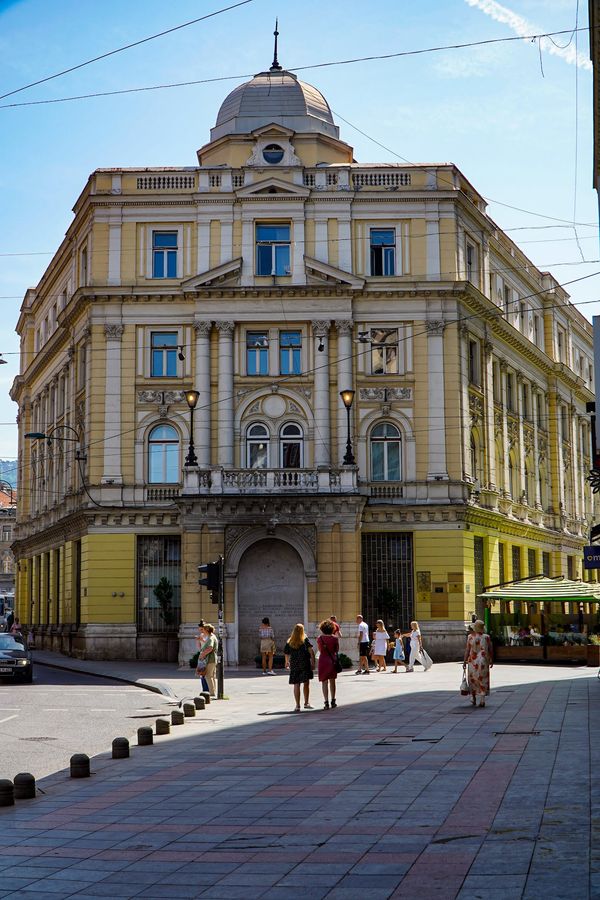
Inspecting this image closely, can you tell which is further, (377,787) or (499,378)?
(499,378)

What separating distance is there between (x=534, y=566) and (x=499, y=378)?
10.3 meters

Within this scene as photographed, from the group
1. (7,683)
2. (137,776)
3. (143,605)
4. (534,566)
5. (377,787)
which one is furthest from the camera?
(534,566)

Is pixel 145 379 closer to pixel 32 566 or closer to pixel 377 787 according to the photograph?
pixel 32 566

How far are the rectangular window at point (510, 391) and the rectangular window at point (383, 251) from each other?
11143 mm

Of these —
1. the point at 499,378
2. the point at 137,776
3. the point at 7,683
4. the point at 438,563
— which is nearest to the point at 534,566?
the point at 499,378

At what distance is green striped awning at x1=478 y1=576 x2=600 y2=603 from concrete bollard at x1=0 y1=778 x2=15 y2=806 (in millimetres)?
28660

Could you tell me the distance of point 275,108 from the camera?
154ft

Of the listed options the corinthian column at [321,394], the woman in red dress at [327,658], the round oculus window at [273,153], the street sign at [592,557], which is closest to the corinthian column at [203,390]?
the corinthian column at [321,394]

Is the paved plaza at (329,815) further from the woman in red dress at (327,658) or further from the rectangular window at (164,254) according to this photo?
the rectangular window at (164,254)

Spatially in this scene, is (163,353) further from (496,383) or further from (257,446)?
(496,383)

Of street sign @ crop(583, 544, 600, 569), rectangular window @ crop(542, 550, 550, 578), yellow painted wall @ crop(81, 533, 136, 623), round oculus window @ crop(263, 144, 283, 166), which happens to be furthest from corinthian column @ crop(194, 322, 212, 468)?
rectangular window @ crop(542, 550, 550, 578)

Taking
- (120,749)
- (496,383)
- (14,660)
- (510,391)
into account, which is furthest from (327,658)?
(510,391)

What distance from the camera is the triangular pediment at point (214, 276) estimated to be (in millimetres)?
42844

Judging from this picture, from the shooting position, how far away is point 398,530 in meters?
42.5
